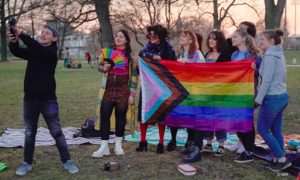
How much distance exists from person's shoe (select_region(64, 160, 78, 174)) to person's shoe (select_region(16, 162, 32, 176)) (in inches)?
19.5

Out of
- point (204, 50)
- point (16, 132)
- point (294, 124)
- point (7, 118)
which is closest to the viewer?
point (204, 50)

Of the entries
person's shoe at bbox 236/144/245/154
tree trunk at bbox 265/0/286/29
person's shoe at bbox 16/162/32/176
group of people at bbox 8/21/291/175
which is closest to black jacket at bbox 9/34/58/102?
group of people at bbox 8/21/291/175

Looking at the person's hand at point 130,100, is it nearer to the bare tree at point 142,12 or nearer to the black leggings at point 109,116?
the black leggings at point 109,116

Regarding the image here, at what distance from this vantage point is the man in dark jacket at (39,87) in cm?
514

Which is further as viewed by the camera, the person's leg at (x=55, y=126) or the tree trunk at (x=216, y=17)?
the tree trunk at (x=216, y=17)

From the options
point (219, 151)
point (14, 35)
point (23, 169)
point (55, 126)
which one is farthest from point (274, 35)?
point (23, 169)

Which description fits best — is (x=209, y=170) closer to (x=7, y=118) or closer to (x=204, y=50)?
(x=204, y=50)

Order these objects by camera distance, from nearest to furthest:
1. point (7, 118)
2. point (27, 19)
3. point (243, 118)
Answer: point (243, 118), point (7, 118), point (27, 19)

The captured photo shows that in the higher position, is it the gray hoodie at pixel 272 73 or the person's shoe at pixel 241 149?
the gray hoodie at pixel 272 73

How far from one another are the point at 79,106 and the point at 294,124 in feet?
20.0

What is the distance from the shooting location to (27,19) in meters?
45.6

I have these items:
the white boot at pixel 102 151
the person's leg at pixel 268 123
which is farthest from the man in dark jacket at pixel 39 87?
the person's leg at pixel 268 123

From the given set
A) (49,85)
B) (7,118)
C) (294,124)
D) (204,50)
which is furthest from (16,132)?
(294,124)

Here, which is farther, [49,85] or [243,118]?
[243,118]
